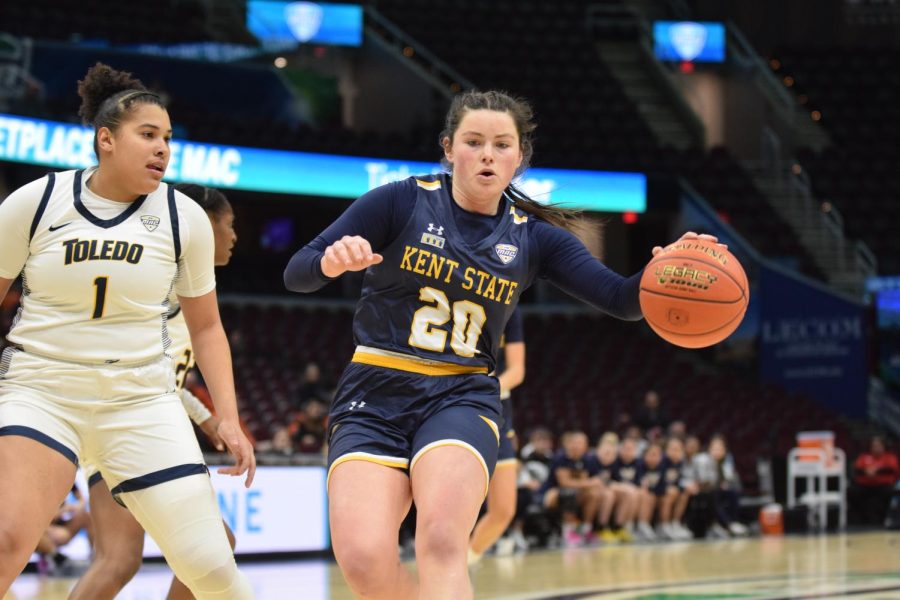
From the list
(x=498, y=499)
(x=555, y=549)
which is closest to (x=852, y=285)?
(x=555, y=549)

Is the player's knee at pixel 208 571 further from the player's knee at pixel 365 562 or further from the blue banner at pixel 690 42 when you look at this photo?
the blue banner at pixel 690 42

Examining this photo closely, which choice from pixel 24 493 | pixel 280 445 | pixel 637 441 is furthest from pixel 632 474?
pixel 24 493

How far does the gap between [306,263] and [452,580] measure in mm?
1045

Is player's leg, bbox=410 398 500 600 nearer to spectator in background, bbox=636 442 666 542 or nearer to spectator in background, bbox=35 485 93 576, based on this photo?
spectator in background, bbox=35 485 93 576

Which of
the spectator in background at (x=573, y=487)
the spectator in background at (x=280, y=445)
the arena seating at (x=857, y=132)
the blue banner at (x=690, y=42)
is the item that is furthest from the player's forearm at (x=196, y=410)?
the blue banner at (x=690, y=42)

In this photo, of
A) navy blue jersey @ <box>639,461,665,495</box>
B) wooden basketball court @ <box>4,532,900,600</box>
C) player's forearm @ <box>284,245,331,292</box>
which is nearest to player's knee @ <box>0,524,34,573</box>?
player's forearm @ <box>284,245,331,292</box>

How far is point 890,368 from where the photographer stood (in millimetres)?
23438

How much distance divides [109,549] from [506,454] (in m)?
3.75

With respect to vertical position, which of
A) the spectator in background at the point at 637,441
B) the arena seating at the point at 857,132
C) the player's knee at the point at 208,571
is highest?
the arena seating at the point at 857,132

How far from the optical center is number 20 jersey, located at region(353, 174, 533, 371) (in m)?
3.86

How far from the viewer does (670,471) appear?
14414mm

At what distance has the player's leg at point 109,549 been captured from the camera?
4.09m

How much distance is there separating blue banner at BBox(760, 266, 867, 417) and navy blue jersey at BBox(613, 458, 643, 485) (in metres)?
7.72

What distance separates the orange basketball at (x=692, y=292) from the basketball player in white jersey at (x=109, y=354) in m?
1.52
